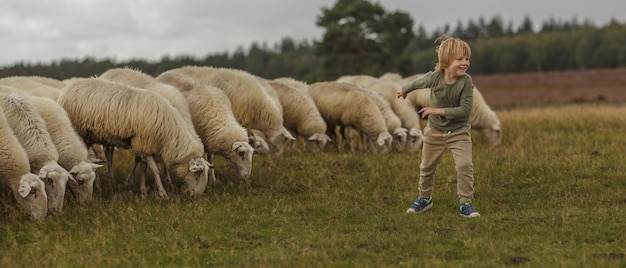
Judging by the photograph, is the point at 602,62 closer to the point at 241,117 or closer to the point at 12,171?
the point at 241,117

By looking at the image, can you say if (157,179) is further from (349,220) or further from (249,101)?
(249,101)

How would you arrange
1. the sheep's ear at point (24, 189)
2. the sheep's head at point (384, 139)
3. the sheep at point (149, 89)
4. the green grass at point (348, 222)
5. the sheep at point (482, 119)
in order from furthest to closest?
the sheep at point (482, 119) → the sheep's head at point (384, 139) → the sheep at point (149, 89) → the sheep's ear at point (24, 189) → the green grass at point (348, 222)

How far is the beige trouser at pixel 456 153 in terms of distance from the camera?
9.81m

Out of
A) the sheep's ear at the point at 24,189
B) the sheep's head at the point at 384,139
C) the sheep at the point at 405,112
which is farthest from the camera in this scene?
the sheep at the point at 405,112

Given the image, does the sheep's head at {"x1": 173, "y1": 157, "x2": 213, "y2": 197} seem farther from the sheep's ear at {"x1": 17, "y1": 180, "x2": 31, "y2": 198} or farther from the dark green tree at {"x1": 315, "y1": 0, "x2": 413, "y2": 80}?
the dark green tree at {"x1": 315, "y1": 0, "x2": 413, "y2": 80}

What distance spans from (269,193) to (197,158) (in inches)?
55.1

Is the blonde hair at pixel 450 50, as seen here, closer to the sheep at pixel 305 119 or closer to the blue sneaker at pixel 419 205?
the blue sneaker at pixel 419 205

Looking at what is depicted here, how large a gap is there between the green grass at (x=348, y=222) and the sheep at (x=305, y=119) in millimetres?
3217

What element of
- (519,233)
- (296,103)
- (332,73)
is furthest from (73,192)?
(332,73)

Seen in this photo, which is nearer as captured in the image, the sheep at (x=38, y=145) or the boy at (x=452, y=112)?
the boy at (x=452, y=112)

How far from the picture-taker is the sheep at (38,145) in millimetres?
10586

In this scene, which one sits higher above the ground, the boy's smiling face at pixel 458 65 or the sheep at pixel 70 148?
the boy's smiling face at pixel 458 65

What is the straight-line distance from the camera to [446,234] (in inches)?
354

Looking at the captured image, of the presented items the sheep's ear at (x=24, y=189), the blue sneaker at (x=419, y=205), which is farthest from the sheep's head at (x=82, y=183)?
the blue sneaker at (x=419, y=205)
